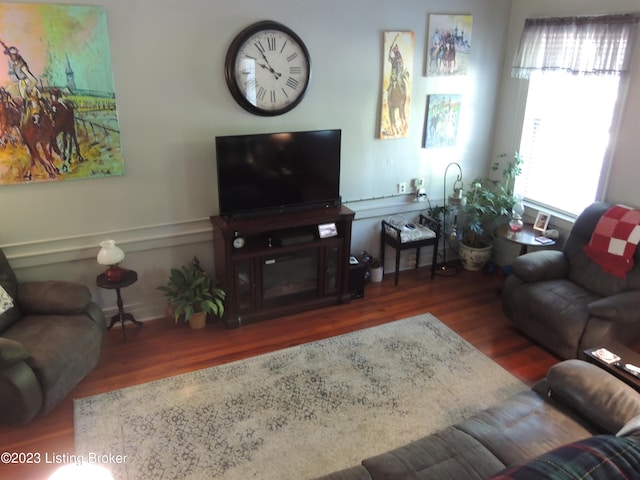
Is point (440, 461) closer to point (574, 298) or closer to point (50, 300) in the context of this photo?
point (574, 298)

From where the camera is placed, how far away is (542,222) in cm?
418

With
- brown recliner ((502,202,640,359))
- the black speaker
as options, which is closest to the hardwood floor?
the black speaker

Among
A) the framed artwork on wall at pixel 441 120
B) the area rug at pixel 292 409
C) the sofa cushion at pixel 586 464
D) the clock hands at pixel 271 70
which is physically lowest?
the area rug at pixel 292 409

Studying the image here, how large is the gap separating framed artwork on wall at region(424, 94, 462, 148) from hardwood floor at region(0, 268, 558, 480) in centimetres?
134

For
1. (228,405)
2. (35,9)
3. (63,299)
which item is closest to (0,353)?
(63,299)

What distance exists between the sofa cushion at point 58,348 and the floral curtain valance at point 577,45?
4017 mm

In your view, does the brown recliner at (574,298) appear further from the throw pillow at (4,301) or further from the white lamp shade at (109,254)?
the throw pillow at (4,301)

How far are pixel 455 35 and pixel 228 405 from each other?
355 cm

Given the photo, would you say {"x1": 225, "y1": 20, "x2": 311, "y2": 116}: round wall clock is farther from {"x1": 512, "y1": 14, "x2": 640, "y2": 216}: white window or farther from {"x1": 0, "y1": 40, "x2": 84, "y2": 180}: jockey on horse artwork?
{"x1": 512, "y1": 14, "x2": 640, "y2": 216}: white window

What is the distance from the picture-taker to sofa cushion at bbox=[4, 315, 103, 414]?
8.79 ft

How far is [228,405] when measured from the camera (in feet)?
9.49

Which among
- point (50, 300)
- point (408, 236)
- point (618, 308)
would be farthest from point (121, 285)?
point (618, 308)

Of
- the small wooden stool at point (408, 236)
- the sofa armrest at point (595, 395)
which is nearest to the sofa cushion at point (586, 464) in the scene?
the sofa armrest at point (595, 395)

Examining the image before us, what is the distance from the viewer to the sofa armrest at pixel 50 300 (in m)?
3.07
